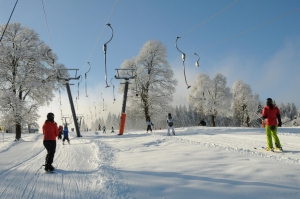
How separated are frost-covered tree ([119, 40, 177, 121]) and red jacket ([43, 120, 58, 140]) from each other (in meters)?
23.6

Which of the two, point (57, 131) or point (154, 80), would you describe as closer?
point (57, 131)

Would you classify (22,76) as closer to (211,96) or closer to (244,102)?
(211,96)

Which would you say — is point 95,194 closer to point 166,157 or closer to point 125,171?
point 125,171

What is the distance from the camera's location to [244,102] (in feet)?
166


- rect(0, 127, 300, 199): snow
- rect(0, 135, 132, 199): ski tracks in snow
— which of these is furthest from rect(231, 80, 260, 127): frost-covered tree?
rect(0, 135, 132, 199): ski tracks in snow

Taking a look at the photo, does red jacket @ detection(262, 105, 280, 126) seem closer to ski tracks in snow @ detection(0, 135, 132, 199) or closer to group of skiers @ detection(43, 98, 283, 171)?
group of skiers @ detection(43, 98, 283, 171)

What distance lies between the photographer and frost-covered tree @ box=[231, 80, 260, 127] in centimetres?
5059

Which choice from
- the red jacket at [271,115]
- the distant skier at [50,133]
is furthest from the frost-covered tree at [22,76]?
the red jacket at [271,115]

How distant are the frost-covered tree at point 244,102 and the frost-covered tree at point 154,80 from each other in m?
24.5

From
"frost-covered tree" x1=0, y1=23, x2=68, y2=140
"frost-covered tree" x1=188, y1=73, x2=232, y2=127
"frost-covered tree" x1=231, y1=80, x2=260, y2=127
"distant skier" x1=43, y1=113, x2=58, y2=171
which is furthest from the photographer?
"frost-covered tree" x1=231, y1=80, x2=260, y2=127

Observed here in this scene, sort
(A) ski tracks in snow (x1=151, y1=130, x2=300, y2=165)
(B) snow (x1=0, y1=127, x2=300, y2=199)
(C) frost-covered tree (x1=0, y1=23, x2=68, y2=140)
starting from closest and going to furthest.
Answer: (B) snow (x1=0, y1=127, x2=300, y2=199)
(A) ski tracks in snow (x1=151, y1=130, x2=300, y2=165)
(C) frost-covered tree (x1=0, y1=23, x2=68, y2=140)

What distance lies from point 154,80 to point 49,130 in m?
24.3

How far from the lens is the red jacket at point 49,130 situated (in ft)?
25.5

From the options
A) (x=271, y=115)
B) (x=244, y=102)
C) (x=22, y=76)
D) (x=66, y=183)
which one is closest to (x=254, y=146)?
(x=271, y=115)
